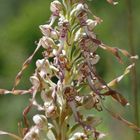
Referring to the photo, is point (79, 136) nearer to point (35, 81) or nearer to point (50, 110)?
point (50, 110)

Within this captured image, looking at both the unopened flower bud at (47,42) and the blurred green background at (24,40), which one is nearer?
the unopened flower bud at (47,42)

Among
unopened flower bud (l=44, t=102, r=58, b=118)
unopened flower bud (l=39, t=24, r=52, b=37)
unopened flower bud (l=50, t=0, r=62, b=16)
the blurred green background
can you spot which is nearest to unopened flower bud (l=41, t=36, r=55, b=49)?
unopened flower bud (l=39, t=24, r=52, b=37)

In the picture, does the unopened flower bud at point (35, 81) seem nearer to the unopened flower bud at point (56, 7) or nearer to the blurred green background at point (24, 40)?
the unopened flower bud at point (56, 7)

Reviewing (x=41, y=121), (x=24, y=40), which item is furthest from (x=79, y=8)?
(x=24, y=40)

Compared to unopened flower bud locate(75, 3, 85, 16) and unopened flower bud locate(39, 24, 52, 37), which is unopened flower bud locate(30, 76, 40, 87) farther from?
unopened flower bud locate(75, 3, 85, 16)

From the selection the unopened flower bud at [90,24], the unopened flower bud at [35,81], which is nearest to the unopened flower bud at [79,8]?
the unopened flower bud at [90,24]

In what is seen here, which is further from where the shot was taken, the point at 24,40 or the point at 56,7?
the point at 24,40

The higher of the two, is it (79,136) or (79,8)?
Result: (79,8)

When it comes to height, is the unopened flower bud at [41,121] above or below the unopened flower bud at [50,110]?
below

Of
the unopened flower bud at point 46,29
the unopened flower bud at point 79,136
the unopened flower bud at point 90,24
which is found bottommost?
the unopened flower bud at point 79,136

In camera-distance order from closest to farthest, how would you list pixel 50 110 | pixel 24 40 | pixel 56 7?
pixel 50 110, pixel 56 7, pixel 24 40

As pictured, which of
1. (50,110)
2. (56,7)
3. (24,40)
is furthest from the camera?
(24,40)
